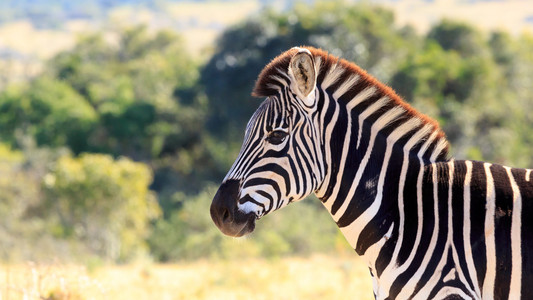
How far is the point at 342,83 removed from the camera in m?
4.25

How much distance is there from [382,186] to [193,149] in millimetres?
33313

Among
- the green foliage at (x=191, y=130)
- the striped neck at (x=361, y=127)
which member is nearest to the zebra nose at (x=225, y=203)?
the striped neck at (x=361, y=127)

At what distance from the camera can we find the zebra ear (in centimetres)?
402

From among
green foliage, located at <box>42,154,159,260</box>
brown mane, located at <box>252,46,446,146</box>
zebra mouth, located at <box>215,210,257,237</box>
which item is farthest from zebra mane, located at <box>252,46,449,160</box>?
green foliage, located at <box>42,154,159,260</box>

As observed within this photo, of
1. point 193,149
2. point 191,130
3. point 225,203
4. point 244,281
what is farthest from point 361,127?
point 191,130

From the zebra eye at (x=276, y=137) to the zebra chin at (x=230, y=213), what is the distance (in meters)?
0.31

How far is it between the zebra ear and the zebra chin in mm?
638

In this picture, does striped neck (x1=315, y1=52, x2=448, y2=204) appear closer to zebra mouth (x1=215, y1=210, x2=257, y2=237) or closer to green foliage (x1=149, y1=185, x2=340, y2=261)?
zebra mouth (x1=215, y1=210, x2=257, y2=237)

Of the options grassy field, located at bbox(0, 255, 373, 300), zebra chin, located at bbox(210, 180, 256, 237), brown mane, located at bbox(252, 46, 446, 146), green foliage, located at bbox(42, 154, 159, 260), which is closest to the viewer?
zebra chin, located at bbox(210, 180, 256, 237)

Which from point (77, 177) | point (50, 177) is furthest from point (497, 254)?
point (50, 177)

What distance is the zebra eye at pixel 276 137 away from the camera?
409 centimetres

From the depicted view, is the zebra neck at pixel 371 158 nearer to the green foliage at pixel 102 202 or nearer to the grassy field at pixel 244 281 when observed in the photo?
the grassy field at pixel 244 281

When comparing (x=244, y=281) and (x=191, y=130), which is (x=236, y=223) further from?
(x=191, y=130)

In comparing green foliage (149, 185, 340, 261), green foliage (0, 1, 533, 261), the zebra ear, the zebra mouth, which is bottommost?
the zebra mouth
